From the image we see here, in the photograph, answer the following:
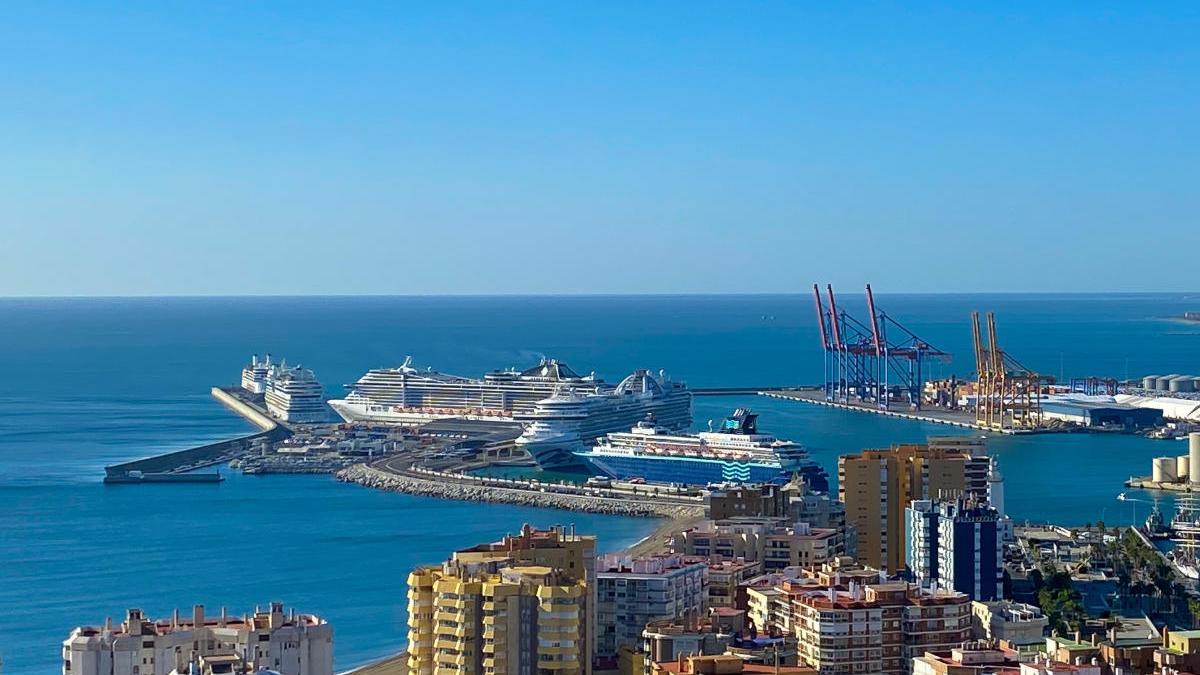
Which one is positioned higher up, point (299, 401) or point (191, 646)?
point (299, 401)

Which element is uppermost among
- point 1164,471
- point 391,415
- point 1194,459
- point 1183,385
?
point 1183,385

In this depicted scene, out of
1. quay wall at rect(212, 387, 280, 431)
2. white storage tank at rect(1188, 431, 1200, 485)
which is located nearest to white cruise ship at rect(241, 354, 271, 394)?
quay wall at rect(212, 387, 280, 431)

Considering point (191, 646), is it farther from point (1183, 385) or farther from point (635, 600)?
point (1183, 385)

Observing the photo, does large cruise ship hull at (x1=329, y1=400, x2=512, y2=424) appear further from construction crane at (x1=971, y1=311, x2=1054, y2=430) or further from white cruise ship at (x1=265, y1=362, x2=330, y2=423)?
construction crane at (x1=971, y1=311, x2=1054, y2=430)

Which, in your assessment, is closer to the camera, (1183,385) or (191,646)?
(191,646)

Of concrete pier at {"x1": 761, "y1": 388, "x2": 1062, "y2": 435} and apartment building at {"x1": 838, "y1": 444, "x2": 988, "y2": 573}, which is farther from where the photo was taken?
concrete pier at {"x1": 761, "y1": 388, "x2": 1062, "y2": 435}

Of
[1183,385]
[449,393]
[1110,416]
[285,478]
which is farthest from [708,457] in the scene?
[1183,385]
